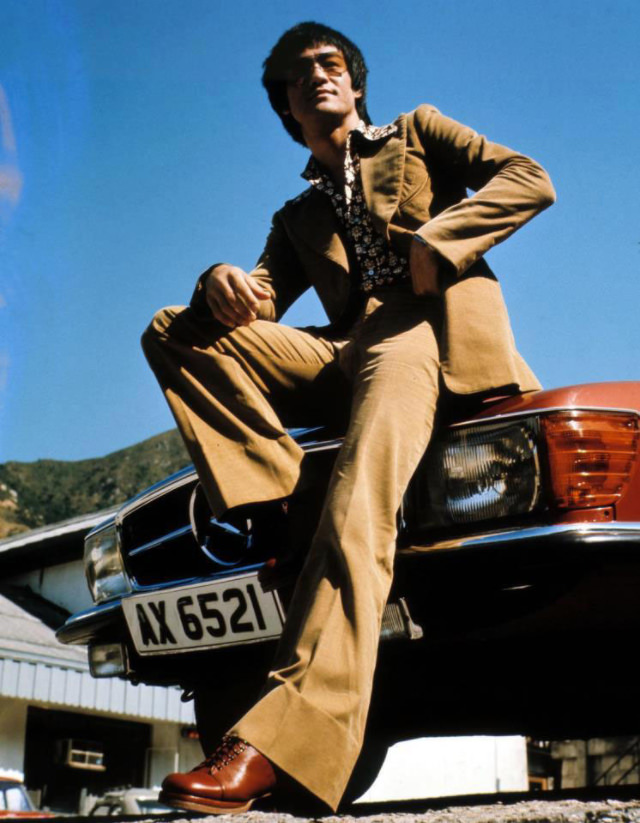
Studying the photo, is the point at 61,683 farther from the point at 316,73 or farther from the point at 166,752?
the point at 316,73

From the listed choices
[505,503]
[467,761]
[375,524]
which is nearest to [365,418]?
[375,524]

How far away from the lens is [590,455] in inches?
86.0

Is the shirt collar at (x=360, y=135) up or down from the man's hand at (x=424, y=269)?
up

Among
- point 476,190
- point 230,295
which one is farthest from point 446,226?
point 230,295

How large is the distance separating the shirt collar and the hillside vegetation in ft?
227

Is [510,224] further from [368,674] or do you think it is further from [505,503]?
[368,674]

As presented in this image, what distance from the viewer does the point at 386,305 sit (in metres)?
2.54

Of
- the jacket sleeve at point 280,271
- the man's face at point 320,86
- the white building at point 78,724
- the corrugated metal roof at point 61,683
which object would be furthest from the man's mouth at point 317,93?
the white building at point 78,724

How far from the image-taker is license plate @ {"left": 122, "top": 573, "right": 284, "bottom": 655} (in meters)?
2.76

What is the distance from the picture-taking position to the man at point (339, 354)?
1.71 metres

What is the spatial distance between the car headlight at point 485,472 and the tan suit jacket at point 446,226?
0.13 m

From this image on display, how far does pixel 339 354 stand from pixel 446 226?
0.46 meters

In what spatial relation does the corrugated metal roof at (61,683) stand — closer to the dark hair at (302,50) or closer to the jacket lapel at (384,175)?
the dark hair at (302,50)

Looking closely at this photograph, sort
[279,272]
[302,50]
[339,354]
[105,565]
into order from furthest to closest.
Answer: [105,565] → [279,272] → [302,50] → [339,354]
